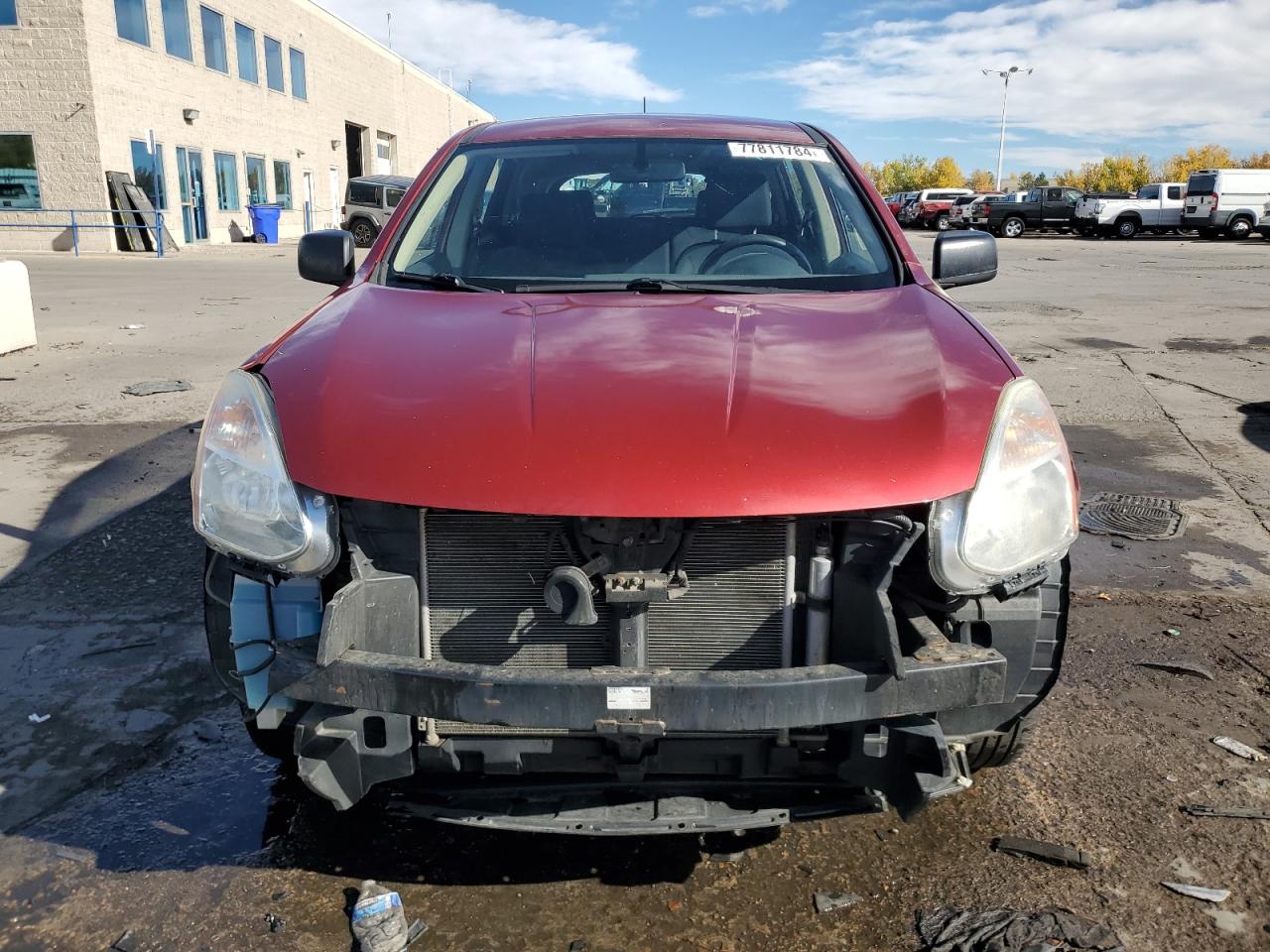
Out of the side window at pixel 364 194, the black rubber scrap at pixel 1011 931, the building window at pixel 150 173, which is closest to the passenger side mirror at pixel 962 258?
the black rubber scrap at pixel 1011 931

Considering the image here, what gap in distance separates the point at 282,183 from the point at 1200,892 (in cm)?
3657

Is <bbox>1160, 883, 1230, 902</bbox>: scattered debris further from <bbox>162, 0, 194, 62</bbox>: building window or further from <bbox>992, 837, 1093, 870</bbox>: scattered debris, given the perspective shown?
<bbox>162, 0, 194, 62</bbox>: building window

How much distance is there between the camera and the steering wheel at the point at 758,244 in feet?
10.3

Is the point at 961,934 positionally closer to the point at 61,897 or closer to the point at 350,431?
the point at 350,431

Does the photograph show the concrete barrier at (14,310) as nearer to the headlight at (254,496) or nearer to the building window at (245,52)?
the headlight at (254,496)

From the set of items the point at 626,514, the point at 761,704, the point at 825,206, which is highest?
the point at 825,206

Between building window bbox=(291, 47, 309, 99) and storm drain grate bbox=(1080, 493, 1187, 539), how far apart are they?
35854mm

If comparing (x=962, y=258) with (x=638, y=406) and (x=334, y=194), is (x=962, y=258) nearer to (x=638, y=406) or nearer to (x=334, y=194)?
(x=638, y=406)

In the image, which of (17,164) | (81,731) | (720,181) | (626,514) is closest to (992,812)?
(626,514)

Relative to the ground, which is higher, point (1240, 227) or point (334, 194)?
point (334, 194)

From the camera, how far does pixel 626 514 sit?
1920 mm

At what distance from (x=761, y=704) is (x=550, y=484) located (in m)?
0.57

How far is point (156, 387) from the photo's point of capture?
8039mm

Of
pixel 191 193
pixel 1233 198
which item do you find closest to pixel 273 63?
pixel 191 193
